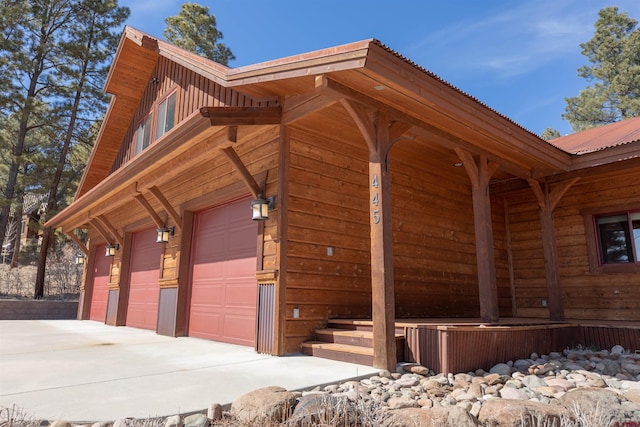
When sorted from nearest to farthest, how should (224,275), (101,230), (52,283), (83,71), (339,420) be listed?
(339,420)
(224,275)
(101,230)
(52,283)
(83,71)

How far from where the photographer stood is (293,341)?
548 centimetres

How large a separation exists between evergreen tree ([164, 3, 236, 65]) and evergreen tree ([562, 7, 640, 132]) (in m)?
19.3

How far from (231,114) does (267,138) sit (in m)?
0.93

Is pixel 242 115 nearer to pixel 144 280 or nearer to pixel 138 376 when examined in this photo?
pixel 138 376

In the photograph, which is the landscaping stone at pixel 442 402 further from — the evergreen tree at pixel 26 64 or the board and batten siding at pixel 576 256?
the evergreen tree at pixel 26 64

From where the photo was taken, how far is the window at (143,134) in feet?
33.9

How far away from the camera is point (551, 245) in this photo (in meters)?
7.21

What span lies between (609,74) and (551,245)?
2045 cm

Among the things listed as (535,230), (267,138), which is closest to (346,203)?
(267,138)


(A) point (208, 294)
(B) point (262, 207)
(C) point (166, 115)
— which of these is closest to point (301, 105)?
(B) point (262, 207)

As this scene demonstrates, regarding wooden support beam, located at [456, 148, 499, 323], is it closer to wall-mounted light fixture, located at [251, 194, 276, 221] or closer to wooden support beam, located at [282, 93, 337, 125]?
wooden support beam, located at [282, 93, 337, 125]

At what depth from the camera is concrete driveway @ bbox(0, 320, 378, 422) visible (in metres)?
3.04

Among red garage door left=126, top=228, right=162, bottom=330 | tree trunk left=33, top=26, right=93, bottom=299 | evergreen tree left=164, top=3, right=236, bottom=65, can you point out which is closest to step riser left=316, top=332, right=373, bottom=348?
red garage door left=126, top=228, right=162, bottom=330

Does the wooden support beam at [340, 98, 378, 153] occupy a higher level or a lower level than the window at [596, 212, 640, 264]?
higher
